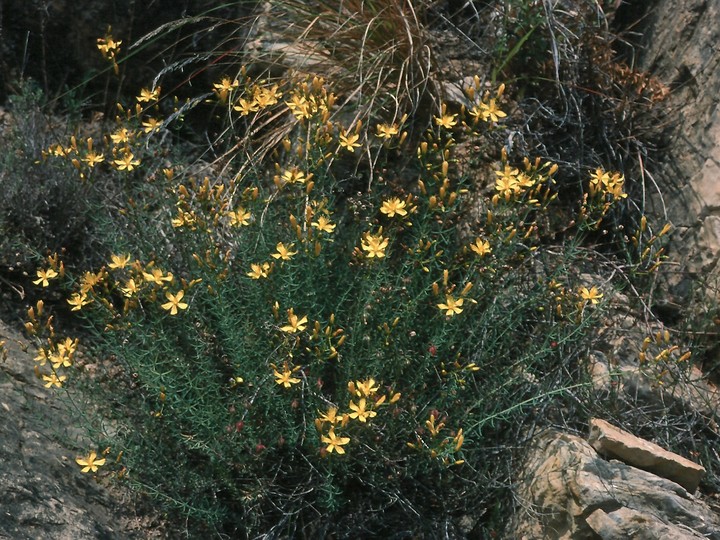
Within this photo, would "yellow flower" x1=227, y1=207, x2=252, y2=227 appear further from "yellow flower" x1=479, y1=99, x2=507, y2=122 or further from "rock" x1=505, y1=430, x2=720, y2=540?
"rock" x1=505, y1=430, x2=720, y2=540

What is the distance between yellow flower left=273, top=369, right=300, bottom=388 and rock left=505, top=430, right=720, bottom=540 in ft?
3.35

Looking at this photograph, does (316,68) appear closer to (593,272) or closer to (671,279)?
(593,272)

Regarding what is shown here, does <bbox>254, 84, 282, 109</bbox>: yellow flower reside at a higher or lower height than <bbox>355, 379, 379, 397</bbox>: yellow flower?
higher

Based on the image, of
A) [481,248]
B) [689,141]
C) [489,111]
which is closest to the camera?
[481,248]

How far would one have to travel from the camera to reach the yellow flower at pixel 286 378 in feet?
10.1

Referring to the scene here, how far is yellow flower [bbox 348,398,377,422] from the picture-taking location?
298cm

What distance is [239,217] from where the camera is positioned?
3.37 metres

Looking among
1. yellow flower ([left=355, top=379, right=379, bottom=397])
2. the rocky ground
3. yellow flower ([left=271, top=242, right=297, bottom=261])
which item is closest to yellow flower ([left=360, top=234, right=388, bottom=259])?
yellow flower ([left=271, top=242, right=297, bottom=261])

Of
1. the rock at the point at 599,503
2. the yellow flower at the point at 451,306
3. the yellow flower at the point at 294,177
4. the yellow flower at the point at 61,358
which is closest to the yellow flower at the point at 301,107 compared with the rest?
the yellow flower at the point at 294,177

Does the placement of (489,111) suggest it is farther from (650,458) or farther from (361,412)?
(650,458)

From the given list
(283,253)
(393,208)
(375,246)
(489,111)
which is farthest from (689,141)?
(283,253)

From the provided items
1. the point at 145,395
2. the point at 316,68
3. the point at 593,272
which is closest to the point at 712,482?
the point at 593,272

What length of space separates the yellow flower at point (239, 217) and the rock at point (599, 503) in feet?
4.91

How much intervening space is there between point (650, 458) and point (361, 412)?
1.14m
